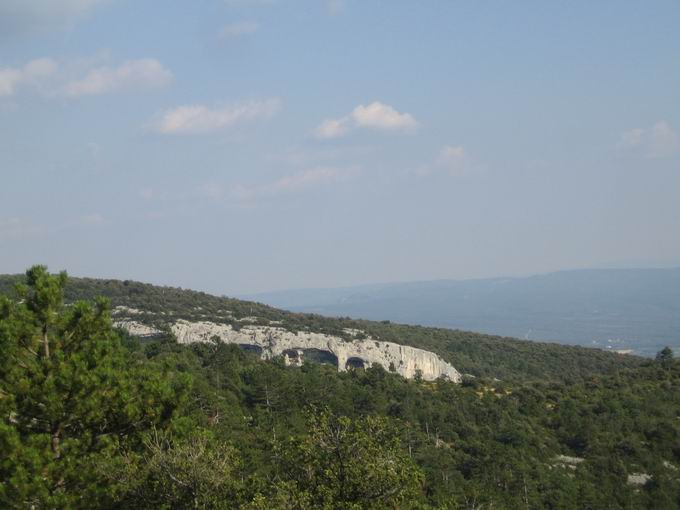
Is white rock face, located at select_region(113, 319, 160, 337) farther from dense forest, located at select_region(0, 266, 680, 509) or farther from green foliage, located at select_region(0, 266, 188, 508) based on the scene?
green foliage, located at select_region(0, 266, 188, 508)

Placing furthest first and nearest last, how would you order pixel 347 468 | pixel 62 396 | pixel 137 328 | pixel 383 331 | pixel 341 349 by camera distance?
pixel 383 331, pixel 341 349, pixel 137 328, pixel 62 396, pixel 347 468

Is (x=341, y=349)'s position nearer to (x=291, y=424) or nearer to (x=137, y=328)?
(x=137, y=328)

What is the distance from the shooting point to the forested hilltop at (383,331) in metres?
63.3

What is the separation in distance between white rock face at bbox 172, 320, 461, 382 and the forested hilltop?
1960 mm

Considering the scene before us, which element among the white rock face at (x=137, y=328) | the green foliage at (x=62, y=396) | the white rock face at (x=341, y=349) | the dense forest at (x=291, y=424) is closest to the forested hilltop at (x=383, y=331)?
the dense forest at (x=291, y=424)

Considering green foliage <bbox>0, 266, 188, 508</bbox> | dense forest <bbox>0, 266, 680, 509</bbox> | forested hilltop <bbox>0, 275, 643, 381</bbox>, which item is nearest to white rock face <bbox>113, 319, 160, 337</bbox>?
forested hilltop <bbox>0, 275, 643, 381</bbox>

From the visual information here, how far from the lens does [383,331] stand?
73.4m

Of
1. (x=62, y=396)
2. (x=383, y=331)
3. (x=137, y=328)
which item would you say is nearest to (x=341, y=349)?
(x=383, y=331)

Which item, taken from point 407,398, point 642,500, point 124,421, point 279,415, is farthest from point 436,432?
point 124,421

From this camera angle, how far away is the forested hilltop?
63312mm

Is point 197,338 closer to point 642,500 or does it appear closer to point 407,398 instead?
point 407,398

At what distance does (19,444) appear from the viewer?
992 cm

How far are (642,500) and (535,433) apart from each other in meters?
8.35

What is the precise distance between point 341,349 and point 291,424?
92.2ft
